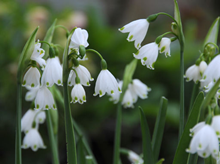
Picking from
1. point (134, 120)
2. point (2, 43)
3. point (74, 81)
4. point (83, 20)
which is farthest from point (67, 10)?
point (74, 81)

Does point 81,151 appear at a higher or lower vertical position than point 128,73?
lower

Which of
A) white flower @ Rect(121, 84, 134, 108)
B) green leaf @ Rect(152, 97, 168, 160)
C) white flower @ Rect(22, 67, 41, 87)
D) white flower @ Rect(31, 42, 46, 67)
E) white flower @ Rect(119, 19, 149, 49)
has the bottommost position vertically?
green leaf @ Rect(152, 97, 168, 160)

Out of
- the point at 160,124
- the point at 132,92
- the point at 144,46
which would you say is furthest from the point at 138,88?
the point at 144,46

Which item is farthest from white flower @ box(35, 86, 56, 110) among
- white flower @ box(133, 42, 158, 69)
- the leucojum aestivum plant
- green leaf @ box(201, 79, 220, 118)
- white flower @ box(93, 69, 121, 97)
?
green leaf @ box(201, 79, 220, 118)

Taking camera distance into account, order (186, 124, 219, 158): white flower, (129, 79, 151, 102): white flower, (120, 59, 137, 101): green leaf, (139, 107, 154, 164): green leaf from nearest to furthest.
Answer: (186, 124, 219, 158): white flower → (139, 107, 154, 164): green leaf → (120, 59, 137, 101): green leaf → (129, 79, 151, 102): white flower

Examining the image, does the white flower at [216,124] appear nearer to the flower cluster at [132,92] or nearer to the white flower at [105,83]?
the white flower at [105,83]

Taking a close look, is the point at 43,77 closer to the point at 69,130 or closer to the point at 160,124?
the point at 69,130

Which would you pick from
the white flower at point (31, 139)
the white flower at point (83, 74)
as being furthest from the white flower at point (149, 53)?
the white flower at point (31, 139)

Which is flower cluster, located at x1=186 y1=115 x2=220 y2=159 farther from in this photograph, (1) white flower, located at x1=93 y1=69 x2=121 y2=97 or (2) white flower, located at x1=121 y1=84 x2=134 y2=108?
(2) white flower, located at x1=121 y1=84 x2=134 y2=108
